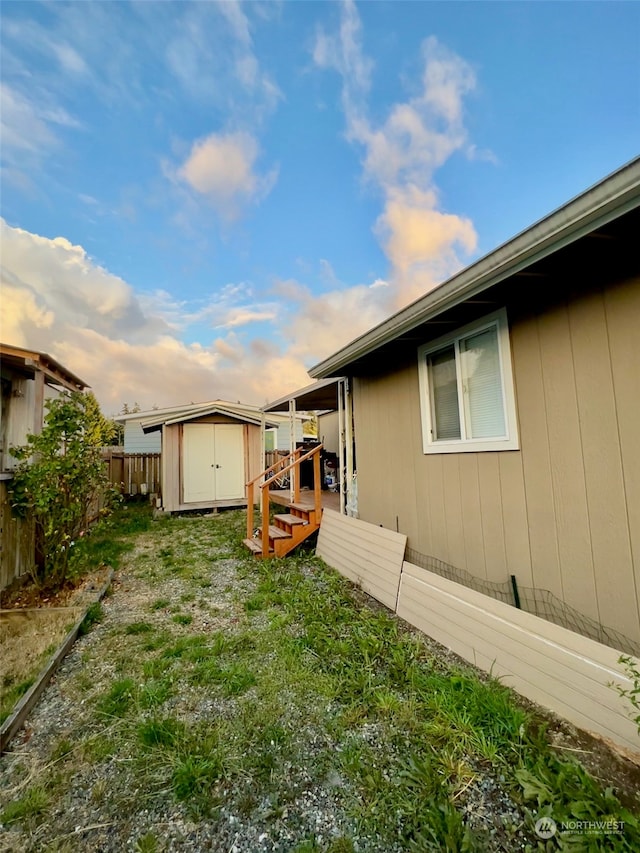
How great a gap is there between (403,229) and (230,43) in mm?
4331

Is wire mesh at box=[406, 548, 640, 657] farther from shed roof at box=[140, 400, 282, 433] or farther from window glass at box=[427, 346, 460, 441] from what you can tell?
shed roof at box=[140, 400, 282, 433]

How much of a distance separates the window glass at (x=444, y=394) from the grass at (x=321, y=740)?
1.80m

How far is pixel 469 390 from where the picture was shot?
311cm

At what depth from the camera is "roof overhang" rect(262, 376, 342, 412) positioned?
20.3 ft

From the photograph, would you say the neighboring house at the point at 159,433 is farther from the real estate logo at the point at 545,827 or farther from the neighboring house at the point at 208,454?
the real estate logo at the point at 545,827

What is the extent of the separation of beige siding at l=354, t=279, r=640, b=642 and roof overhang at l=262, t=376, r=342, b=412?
306 centimetres

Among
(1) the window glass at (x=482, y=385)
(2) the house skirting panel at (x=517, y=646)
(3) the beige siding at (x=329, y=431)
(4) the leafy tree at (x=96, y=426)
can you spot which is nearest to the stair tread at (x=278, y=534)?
(2) the house skirting panel at (x=517, y=646)

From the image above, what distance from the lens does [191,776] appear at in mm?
1663

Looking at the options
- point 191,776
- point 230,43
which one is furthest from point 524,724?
point 230,43

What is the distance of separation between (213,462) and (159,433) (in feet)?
23.1

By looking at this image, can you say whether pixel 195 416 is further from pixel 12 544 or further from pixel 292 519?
pixel 12 544

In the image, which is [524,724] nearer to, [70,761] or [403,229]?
[70,761]

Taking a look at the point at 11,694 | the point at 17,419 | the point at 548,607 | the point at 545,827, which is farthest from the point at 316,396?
the point at 545,827

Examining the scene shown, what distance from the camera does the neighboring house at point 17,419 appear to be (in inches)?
160
